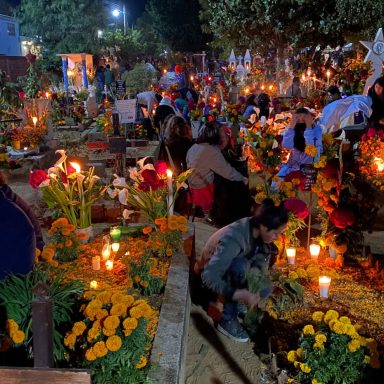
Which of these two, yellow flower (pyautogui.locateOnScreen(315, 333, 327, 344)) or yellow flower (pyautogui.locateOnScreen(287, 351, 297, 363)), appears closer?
yellow flower (pyautogui.locateOnScreen(315, 333, 327, 344))

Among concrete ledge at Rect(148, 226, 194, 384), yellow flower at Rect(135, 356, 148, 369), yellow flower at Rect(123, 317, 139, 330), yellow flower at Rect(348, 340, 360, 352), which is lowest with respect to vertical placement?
concrete ledge at Rect(148, 226, 194, 384)

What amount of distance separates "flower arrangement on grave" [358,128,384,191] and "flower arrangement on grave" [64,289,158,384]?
12.5 feet

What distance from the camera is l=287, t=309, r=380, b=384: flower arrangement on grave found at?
3.38 m

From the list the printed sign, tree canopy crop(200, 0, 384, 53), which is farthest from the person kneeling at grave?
tree canopy crop(200, 0, 384, 53)

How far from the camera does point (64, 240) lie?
502 centimetres

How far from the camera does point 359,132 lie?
29.5ft

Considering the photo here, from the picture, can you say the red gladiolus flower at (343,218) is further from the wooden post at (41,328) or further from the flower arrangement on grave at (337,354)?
the wooden post at (41,328)

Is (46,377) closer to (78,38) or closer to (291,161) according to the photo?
(291,161)

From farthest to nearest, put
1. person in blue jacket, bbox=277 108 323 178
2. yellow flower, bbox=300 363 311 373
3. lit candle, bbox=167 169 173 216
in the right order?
person in blue jacket, bbox=277 108 323 178 → lit candle, bbox=167 169 173 216 → yellow flower, bbox=300 363 311 373

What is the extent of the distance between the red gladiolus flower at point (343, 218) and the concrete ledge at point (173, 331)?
1.50m

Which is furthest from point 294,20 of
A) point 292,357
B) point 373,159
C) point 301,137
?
point 292,357

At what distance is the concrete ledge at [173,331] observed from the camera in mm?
3236

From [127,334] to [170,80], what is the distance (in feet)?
60.4

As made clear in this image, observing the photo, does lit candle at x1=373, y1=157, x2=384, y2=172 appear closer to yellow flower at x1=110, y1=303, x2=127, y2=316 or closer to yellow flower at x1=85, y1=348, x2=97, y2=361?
yellow flower at x1=110, y1=303, x2=127, y2=316
